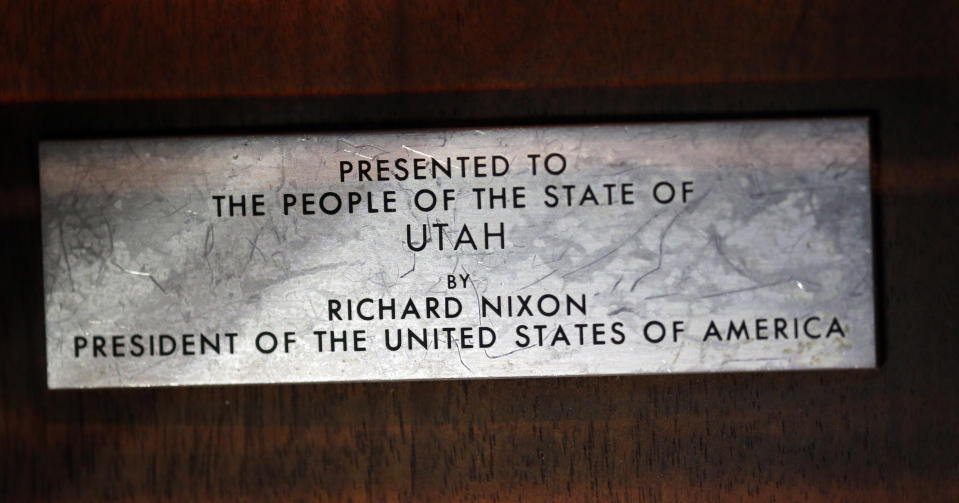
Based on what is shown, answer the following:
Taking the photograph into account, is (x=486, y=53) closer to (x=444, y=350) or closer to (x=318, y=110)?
(x=318, y=110)

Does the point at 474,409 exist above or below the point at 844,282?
below

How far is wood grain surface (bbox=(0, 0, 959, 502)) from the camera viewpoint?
2.82 feet

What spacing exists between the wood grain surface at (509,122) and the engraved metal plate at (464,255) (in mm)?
35

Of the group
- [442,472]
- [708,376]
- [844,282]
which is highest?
[844,282]

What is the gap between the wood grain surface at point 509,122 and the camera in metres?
0.86

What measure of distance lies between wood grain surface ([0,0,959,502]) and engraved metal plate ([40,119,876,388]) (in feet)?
0.11

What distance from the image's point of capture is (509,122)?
858 mm

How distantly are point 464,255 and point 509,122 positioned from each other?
0.56 ft

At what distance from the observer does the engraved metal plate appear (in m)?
0.84

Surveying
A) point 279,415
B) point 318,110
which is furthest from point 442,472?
point 318,110

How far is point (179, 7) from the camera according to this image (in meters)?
0.87

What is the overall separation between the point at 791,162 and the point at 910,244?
0.18 metres

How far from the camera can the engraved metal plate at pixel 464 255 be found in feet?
2.76

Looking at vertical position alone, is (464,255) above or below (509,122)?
below
